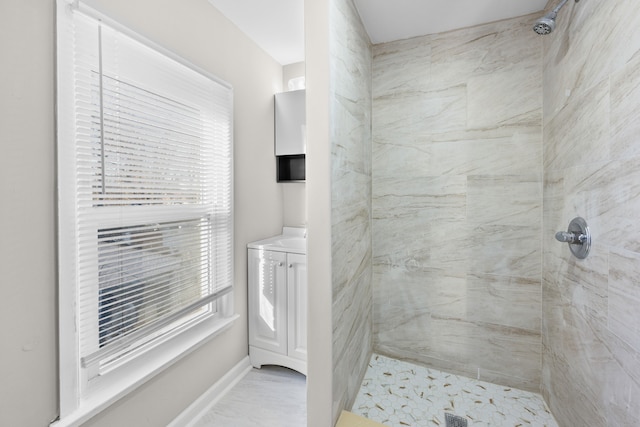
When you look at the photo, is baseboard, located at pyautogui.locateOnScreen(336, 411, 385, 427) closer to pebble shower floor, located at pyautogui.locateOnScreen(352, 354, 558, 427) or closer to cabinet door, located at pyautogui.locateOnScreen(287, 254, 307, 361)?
Answer: pebble shower floor, located at pyautogui.locateOnScreen(352, 354, 558, 427)

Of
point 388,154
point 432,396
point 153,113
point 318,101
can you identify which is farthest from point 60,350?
point 388,154

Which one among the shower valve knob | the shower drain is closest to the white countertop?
the shower drain

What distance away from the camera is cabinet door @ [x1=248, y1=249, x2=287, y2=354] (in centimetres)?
194

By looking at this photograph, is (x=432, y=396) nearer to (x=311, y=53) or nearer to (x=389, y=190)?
(x=389, y=190)

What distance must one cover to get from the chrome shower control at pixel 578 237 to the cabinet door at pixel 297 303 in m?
1.37

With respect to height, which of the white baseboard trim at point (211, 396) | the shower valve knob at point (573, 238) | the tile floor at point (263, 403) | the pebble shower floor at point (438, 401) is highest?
the shower valve knob at point (573, 238)

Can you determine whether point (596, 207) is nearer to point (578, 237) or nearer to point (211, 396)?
point (578, 237)

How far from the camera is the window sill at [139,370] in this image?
42.3 inches

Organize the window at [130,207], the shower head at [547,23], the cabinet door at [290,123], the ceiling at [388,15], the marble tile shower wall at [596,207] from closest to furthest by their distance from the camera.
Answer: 1. the marble tile shower wall at [596,207]
2. the window at [130,207]
3. the shower head at [547,23]
4. the ceiling at [388,15]
5. the cabinet door at [290,123]

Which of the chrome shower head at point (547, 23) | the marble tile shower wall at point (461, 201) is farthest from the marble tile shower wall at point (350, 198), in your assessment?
the chrome shower head at point (547, 23)

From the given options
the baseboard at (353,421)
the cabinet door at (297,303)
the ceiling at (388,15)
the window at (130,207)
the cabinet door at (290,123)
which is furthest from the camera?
the cabinet door at (290,123)

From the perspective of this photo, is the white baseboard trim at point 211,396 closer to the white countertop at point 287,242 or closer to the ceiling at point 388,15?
the white countertop at point 287,242

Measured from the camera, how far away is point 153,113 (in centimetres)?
140

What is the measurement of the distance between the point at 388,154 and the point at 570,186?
3.10 ft
